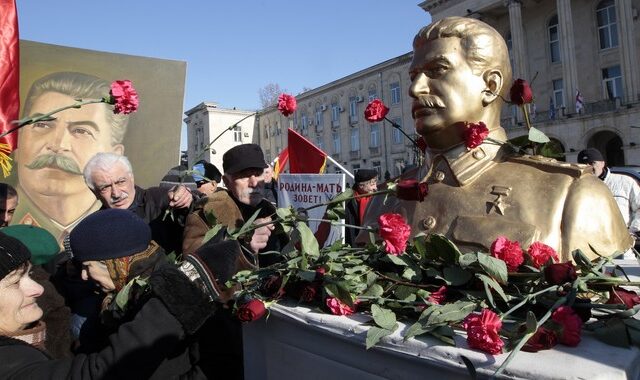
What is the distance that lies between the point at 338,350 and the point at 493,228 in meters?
0.81

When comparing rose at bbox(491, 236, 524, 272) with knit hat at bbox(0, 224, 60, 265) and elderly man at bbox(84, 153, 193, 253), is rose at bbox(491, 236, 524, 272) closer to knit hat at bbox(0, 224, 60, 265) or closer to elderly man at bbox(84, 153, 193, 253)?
elderly man at bbox(84, 153, 193, 253)

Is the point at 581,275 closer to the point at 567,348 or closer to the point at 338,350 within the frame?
the point at 567,348

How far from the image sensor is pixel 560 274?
1387 mm

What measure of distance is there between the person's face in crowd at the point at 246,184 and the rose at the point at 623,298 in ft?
6.56

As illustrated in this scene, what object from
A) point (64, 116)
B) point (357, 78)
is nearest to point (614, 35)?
point (357, 78)

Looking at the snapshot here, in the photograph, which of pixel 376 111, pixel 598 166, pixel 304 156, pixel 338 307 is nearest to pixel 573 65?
pixel 598 166

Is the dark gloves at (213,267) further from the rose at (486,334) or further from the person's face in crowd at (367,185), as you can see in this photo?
the person's face in crowd at (367,185)

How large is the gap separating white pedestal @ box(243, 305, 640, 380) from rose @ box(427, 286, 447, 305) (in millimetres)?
176


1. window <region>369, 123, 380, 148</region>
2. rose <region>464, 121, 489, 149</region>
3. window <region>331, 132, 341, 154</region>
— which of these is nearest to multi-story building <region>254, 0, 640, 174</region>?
window <region>369, 123, 380, 148</region>

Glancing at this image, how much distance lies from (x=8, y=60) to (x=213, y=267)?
6.87ft

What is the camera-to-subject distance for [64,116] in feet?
15.3

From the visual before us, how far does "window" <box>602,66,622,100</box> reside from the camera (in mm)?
25859

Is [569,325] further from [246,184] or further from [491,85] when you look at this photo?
[246,184]

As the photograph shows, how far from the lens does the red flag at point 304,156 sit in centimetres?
568
